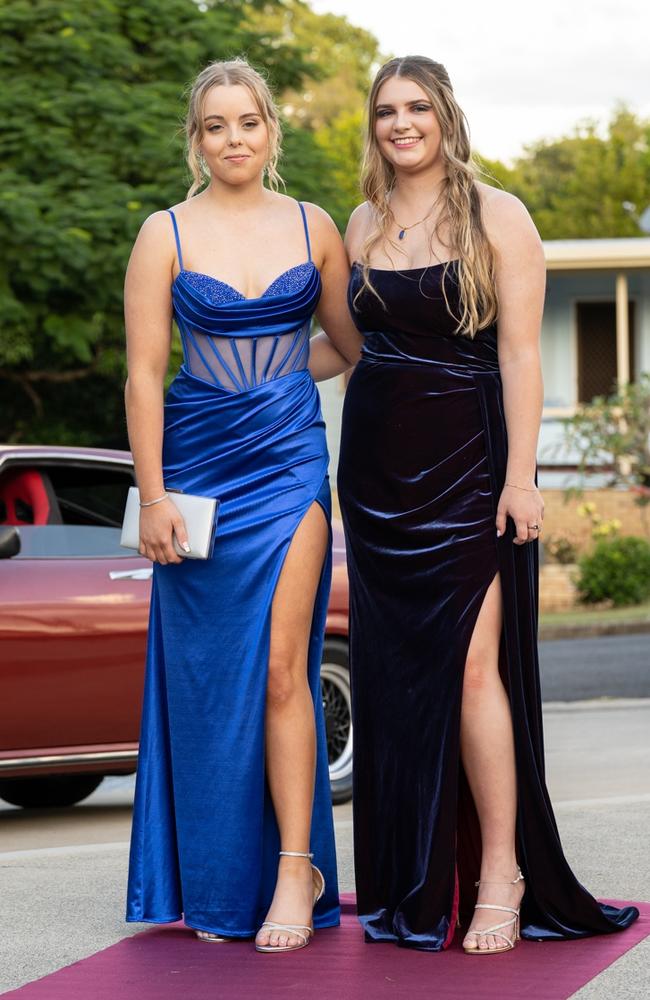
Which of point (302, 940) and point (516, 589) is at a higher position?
point (516, 589)

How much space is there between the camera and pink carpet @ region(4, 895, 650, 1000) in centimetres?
413

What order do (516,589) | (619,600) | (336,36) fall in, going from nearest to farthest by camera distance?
(516,589) < (619,600) < (336,36)

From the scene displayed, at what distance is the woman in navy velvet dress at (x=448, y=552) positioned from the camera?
453cm

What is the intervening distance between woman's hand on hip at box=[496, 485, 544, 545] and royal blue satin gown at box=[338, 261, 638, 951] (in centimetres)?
4

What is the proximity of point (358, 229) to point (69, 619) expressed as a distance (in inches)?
115

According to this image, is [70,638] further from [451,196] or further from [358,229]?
[451,196]

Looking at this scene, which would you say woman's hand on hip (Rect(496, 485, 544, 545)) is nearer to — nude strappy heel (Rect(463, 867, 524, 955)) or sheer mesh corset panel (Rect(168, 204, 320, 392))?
sheer mesh corset panel (Rect(168, 204, 320, 392))

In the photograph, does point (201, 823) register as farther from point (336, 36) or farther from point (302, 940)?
point (336, 36)

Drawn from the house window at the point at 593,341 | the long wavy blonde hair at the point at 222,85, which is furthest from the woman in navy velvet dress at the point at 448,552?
the house window at the point at 593,341

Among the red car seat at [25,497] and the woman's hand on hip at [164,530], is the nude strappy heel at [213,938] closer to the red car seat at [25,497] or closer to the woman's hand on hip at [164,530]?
the woman's hand on hip at [164,530]

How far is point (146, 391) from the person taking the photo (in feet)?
15.5

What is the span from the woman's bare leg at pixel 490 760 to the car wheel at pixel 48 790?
391 cm

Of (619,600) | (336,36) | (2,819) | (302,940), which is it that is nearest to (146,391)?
(302,940)

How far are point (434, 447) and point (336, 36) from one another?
70.1 metres
